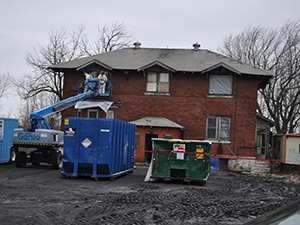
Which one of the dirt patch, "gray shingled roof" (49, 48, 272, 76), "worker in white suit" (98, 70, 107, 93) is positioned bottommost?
the dirt patch

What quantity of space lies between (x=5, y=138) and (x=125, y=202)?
1339cm

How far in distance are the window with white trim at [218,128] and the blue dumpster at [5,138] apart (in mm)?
13403

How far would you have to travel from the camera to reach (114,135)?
1597 cm

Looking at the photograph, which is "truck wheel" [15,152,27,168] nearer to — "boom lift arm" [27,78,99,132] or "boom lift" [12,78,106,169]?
"boom lift" [12,78,106,169]

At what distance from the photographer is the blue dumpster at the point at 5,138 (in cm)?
2127

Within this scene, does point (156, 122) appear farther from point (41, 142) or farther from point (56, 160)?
point (41, 142)

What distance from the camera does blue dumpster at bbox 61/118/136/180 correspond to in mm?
15531

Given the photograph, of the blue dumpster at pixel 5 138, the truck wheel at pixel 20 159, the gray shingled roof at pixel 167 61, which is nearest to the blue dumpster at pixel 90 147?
the truck wheel at pixel 20 159

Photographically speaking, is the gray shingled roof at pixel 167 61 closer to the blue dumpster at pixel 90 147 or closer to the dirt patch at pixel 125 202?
the blue dumpster at pixel 90 147

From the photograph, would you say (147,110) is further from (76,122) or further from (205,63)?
(76,122)

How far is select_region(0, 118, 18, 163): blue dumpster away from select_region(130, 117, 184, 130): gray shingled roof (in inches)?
326

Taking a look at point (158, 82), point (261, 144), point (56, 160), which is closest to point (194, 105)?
point (158, 82)

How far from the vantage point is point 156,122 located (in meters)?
26.3

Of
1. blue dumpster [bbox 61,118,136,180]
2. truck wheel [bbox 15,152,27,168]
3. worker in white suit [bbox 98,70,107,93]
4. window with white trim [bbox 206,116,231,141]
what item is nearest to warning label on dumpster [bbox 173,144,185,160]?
blue dumpster [bbox 61,118,136,180]
